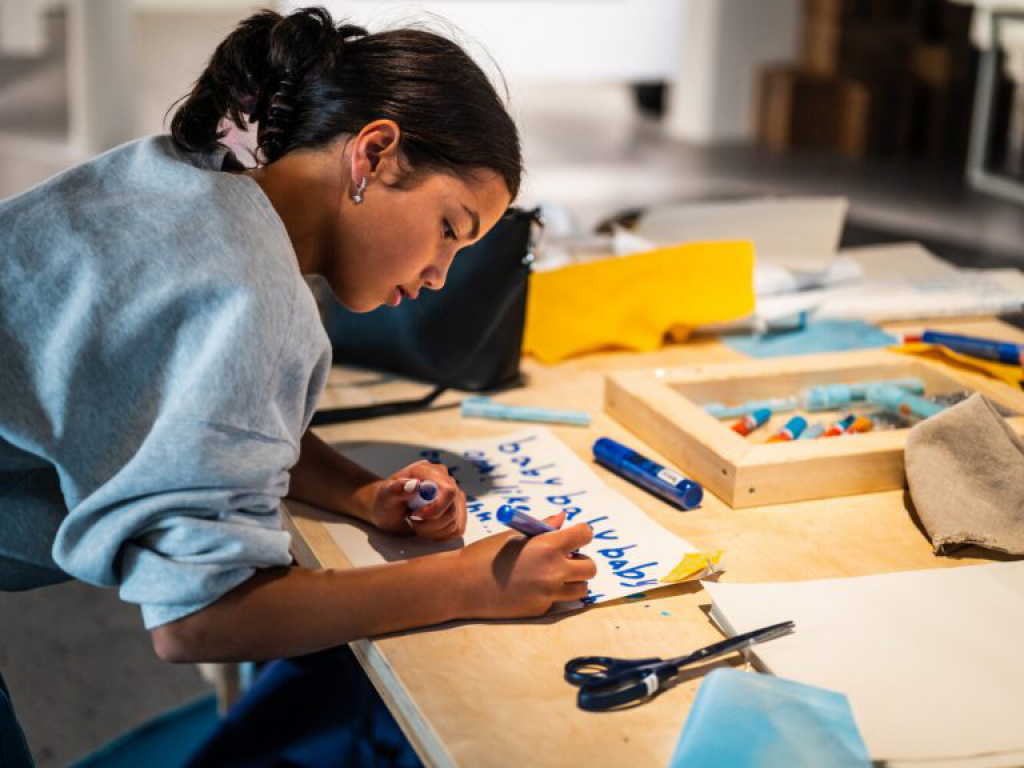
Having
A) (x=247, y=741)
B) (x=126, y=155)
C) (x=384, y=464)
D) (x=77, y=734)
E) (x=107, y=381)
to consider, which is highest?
(x=126, y=155)

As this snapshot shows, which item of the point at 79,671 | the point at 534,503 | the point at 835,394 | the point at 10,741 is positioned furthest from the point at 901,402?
the point at 79,671

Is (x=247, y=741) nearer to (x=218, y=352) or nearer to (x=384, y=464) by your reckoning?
(x=384, y=464)

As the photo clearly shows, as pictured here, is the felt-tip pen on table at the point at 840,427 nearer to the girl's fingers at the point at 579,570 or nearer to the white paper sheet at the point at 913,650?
the white paper sheet at the point at 913,650

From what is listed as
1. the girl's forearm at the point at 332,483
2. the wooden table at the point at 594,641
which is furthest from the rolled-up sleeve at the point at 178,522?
the girl's forearm at the point at 332,483

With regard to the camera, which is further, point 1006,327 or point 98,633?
point 98,633

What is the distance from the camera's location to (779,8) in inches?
193

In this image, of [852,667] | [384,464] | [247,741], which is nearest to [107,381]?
[384,464]

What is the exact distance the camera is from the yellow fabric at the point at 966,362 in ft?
4.17

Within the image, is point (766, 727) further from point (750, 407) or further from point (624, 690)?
point (750, 407)

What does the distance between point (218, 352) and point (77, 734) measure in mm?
1199

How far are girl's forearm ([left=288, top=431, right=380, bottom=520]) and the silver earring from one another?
235 millimetres

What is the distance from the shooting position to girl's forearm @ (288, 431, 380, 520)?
99 cm

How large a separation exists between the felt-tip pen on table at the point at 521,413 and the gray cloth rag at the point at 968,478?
1.03 ft

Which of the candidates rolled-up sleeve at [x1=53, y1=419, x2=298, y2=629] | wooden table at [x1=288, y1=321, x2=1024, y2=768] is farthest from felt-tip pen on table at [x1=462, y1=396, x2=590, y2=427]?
rolled-up sleeve at [x1=53, y1=419, x2=298, y2=629]
